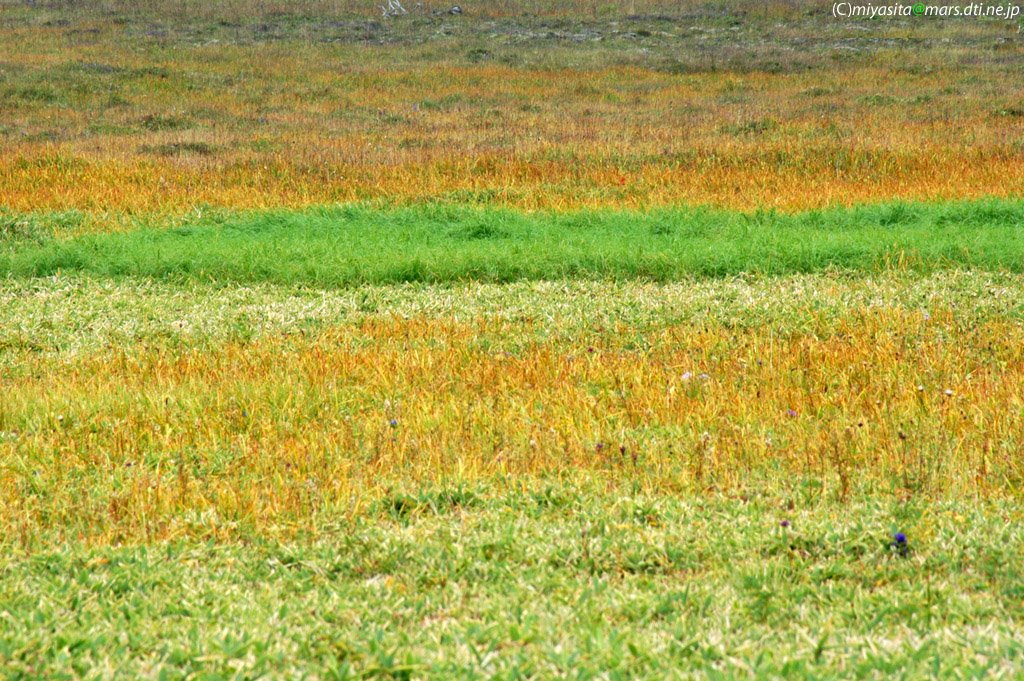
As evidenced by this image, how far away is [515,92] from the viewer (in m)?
29.6

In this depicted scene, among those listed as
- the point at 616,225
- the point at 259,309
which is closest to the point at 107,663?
the point at 259,309

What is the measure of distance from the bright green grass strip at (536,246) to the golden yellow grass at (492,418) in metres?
2.32

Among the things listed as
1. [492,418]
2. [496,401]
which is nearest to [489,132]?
[496,401]

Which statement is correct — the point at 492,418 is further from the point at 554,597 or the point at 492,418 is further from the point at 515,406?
the point at 554,597

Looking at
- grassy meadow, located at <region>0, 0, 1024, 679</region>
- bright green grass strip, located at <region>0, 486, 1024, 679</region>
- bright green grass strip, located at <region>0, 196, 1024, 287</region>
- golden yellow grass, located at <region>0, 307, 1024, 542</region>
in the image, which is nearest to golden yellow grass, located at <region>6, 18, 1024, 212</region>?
grassy meadow, located at <region>0, 0, 1024, 679</region>

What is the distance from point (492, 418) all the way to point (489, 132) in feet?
54.1

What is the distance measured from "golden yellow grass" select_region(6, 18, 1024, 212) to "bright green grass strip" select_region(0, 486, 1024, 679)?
35.3 ft

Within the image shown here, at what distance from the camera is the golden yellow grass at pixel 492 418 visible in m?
4.71

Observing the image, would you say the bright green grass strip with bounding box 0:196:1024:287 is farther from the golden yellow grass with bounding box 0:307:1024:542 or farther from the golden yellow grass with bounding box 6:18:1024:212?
the golden yellow grass with bounding box 0:307:1024:542

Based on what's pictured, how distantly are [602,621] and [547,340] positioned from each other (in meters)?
4.81

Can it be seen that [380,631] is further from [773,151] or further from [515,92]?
[515,92]

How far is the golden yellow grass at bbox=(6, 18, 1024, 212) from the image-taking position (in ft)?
51.7

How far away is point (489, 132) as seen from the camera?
854 inches

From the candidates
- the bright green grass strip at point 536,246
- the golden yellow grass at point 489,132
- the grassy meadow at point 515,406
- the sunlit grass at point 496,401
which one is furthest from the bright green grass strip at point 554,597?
the golden yellow grass at point 489,132
